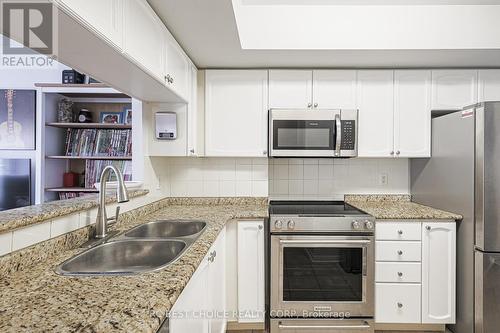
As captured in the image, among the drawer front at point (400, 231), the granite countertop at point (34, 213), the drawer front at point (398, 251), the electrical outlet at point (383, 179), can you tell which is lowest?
the drawer front at point (398, 251)

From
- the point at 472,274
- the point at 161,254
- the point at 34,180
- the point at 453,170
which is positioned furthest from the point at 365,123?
the point at 34,180

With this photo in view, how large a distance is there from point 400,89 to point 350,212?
1.14 metres

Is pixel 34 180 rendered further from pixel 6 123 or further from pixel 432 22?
pixel 432 22

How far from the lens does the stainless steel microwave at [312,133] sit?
2.26 metres

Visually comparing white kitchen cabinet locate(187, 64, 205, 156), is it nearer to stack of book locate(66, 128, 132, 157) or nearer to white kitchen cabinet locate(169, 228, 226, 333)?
white kitchen cabinet locate(169, 228, 226, 333)

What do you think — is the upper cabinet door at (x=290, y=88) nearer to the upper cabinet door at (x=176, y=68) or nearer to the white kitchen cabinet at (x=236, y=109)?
the white kitchen cabinet at (x=236, y=109)

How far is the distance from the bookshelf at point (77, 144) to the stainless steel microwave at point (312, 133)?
1606mm

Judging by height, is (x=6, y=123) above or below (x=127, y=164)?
above

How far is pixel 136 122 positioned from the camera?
7.02 ft

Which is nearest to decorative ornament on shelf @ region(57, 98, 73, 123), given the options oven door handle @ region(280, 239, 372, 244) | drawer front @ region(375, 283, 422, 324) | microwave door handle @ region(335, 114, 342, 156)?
oven door handle @ region(280, 239, 372, 244)

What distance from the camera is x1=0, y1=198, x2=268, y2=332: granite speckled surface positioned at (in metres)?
0.65

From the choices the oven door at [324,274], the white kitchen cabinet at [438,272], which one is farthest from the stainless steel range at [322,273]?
the white kitchen cabinet at [438,272]

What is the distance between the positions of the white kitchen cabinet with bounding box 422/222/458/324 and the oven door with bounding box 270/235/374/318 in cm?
41

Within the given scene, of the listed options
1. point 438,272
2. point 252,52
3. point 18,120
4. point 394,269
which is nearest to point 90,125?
point 18,120
